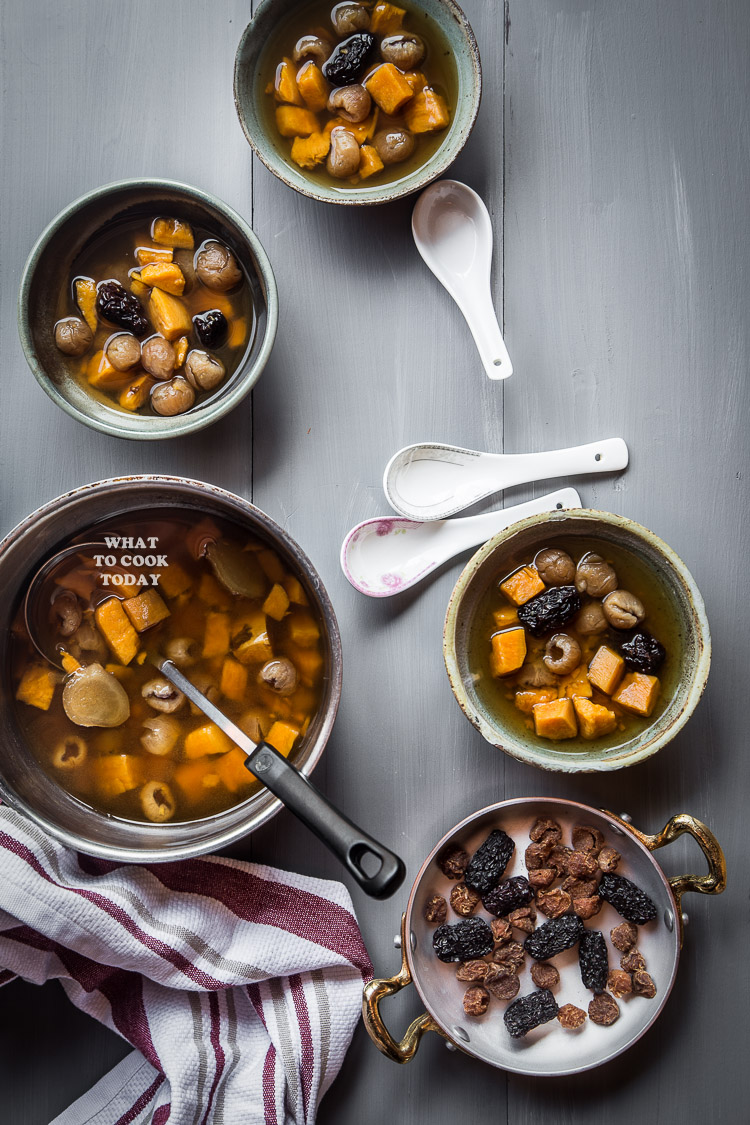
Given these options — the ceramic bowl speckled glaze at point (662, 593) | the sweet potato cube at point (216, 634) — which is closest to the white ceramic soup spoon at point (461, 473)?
the ceramic bowl speckled glaze at point (662, 593)

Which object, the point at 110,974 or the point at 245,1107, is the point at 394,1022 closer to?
the point at 245,1107

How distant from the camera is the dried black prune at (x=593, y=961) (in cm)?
133

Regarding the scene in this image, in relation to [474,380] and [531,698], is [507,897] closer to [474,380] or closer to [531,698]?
[531,698]

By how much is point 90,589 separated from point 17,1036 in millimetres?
800

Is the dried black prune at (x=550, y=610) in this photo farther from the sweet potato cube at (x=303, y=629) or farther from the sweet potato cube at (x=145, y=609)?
the sweet potato cube at (x=145, y=609)

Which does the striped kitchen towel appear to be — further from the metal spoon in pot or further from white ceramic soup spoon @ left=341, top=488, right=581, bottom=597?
white ceramic soup spoon @ left=341, top=488, right=581, bottom=597

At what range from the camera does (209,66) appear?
1.42 m

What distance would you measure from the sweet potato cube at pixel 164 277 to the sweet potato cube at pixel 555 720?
0.90 metres

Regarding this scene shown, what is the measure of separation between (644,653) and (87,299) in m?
1.07

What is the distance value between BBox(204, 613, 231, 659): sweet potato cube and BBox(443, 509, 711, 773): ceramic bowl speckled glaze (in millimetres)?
346

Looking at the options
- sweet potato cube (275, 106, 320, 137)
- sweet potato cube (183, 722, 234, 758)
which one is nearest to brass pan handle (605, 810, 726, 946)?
sweet potato cube (183, 722, 234, 758)

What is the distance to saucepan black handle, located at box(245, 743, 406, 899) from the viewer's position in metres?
0.99

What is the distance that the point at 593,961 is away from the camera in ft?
4.37

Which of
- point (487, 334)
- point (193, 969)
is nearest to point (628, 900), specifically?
point (193, 969)
